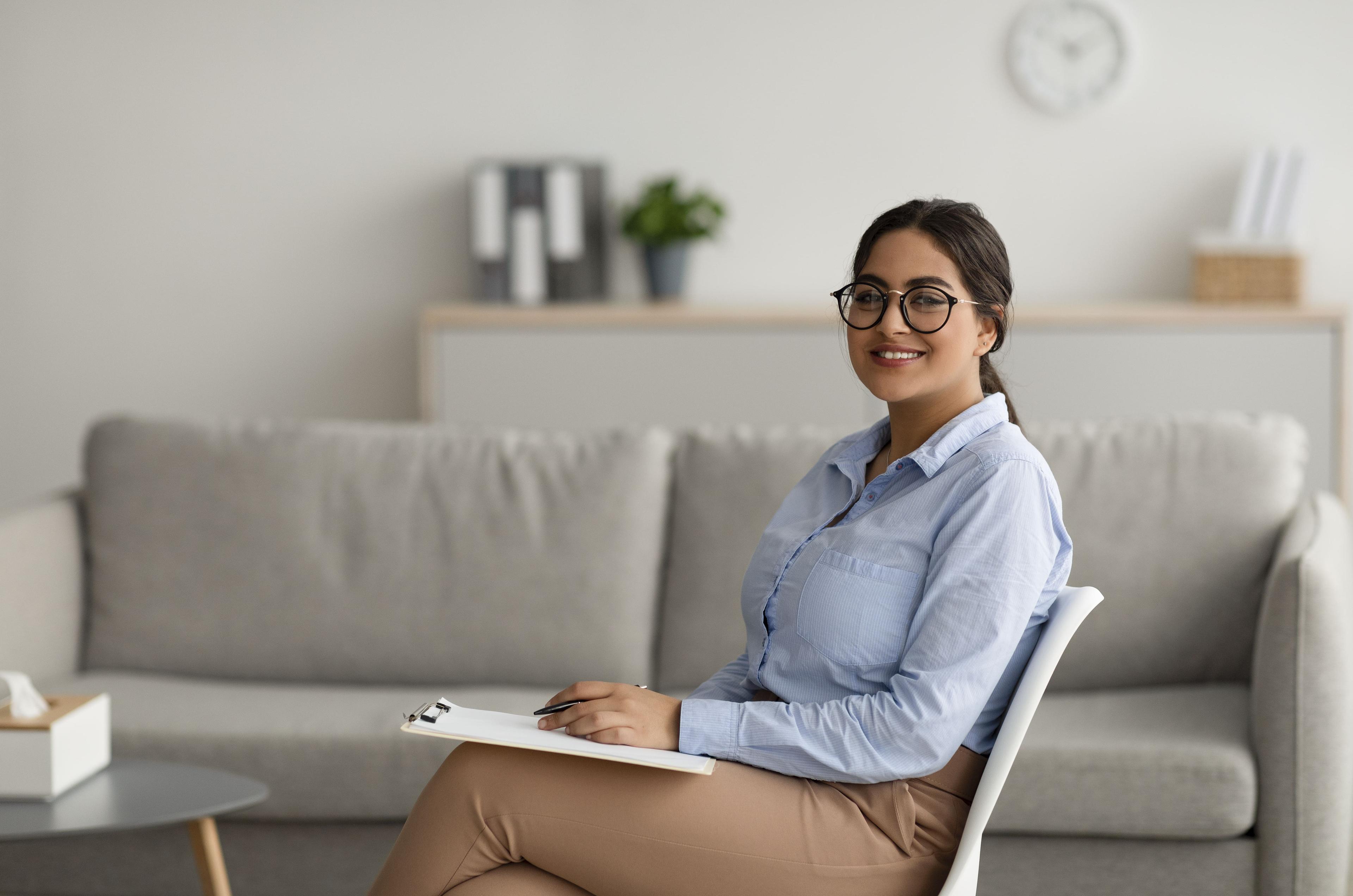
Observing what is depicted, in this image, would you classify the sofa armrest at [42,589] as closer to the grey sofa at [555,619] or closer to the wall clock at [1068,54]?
the grey sofa at [555,619]

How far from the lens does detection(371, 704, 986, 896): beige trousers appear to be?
4.11ft

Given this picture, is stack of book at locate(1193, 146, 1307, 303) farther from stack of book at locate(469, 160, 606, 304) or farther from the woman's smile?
the woman's smile

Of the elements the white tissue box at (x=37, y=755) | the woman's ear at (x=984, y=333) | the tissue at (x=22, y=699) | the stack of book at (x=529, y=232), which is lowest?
the white tissue box at (x=37, y=755)

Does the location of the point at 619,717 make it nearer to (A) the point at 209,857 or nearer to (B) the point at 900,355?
(B) the point at 900,355

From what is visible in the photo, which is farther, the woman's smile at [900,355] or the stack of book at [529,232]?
the stack of book at [529,232]

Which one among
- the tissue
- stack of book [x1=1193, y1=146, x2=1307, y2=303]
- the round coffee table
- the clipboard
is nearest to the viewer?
the clipboard

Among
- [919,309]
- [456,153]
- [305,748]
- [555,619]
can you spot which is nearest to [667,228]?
[456,153]

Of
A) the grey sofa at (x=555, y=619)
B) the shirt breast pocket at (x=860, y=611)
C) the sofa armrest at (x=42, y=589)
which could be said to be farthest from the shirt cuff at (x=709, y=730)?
the sofa armrest at (x=42, y=589)

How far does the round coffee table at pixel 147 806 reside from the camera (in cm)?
165

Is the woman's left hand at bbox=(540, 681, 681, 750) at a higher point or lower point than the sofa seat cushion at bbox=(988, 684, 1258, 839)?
higher

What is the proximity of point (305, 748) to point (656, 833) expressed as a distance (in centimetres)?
108

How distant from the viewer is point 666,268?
397cm

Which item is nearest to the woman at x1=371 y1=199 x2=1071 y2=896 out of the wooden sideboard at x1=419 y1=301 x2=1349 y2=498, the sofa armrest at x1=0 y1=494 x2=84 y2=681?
the sofa armrest at x1=0 y1=494 x2=84 y2=681

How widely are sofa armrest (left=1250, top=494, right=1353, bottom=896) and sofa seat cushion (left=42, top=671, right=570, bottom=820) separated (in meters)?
1.17
